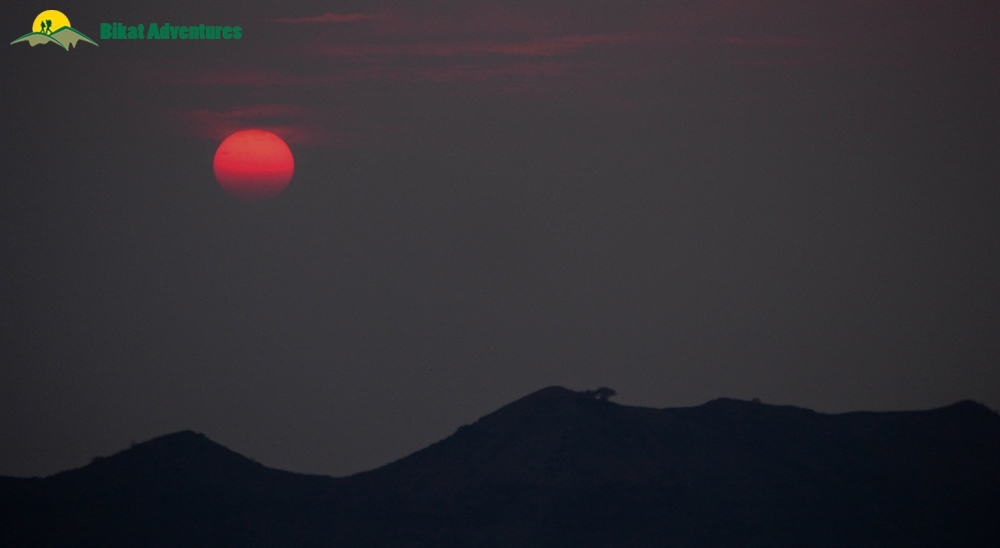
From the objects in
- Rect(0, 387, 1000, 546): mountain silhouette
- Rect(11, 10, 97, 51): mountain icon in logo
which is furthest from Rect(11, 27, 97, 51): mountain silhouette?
Rect(0, 387, 1000, 546): mountain silhouette

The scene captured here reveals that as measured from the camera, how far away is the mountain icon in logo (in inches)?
1414

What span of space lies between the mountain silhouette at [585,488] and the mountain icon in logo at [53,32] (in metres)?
20.1

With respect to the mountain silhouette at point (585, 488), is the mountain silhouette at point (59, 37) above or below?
above

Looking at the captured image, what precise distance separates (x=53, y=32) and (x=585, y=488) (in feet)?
96.0

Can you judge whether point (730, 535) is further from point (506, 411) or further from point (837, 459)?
point (506, 411)

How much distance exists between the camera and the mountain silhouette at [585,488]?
41312 mm

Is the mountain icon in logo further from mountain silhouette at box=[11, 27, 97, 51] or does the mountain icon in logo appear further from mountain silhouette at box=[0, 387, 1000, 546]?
mountain silhouette at box=[0, 387, 1000, 546]

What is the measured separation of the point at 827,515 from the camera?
41.8 m

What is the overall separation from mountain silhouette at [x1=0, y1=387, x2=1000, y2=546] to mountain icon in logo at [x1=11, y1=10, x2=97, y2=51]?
20.1 meters

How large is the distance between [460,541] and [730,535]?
11.6 meters

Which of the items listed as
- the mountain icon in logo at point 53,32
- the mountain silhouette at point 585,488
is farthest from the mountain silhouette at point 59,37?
the mountain silhouette at point 585,488

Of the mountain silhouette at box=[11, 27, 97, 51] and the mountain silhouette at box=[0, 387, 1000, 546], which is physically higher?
the mountain silhouette at box=[11, 27, 97, 51]

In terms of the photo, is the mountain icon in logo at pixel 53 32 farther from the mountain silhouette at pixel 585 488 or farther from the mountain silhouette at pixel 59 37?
the mountain silhouette at pixel 585 488

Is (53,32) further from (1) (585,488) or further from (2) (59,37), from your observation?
(1) (585,488)
